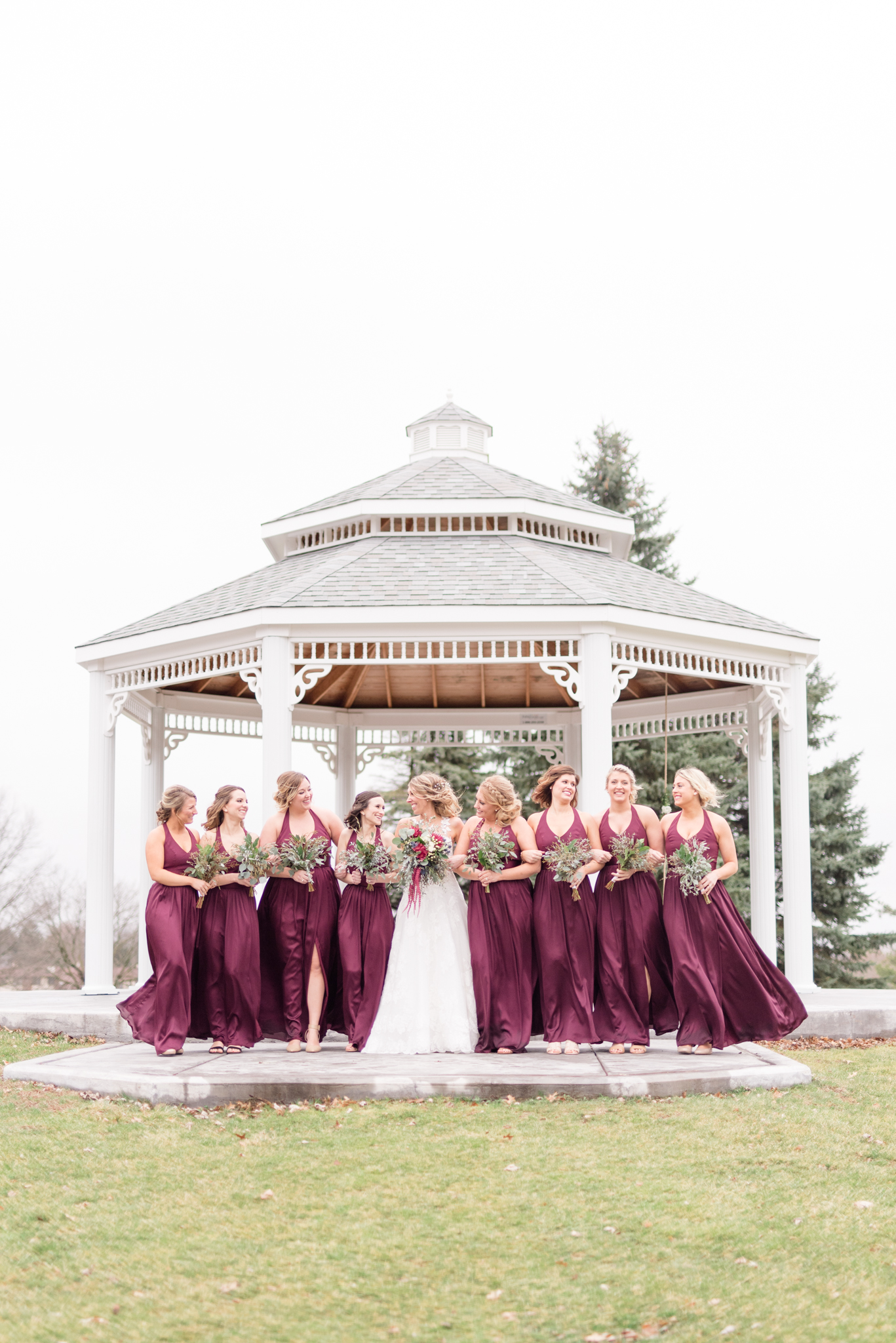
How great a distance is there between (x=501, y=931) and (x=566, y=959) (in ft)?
1.64

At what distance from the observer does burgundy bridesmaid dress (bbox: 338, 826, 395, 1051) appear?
9.50 meters

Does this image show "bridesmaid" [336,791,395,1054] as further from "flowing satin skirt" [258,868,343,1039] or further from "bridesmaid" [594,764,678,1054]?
"bridesmaid" [594,764,678,1054]

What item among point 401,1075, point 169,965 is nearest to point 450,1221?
point 401,1075

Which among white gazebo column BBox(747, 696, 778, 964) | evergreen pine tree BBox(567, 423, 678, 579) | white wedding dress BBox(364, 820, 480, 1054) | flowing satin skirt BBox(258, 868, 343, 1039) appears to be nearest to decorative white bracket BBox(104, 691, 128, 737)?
flowing satin skirt BBox(258, 868, 343, 1039)

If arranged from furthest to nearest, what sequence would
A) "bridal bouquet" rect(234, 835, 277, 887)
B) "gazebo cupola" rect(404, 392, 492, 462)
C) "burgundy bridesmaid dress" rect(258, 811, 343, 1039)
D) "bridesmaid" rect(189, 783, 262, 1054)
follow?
"gazebo cupola" rect(404, 392, 492, 462)
"burgundy bridesmaid dress" rect(258, 811, 343, 1039)
"bridesmaid" rect(189, 783, 262, 1054)
"bridal bouquet" rect(234, 835, 277, 887)

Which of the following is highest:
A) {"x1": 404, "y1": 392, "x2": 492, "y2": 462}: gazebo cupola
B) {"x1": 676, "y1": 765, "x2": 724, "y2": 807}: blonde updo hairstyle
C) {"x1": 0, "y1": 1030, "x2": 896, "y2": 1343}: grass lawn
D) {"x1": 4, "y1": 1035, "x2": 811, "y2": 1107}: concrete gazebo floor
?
{"x1": 404, "y1": 392, "x2": 492, "y2": 462}: gazebo cupola

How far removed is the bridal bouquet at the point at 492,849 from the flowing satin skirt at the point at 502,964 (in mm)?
222

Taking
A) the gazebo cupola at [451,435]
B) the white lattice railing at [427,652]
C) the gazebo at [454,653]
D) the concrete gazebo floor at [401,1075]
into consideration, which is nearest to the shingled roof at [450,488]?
the gazebo at [454,653]

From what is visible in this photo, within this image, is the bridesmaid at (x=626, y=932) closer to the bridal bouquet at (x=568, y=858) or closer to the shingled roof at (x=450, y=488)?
the bridal bouquet at (x=568, y=858)

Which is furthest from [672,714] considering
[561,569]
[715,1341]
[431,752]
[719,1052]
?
[431,752]

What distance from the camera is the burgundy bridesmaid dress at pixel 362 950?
950 cm

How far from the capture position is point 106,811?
14820mm

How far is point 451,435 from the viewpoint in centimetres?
1838

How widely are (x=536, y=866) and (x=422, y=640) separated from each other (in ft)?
13.6
